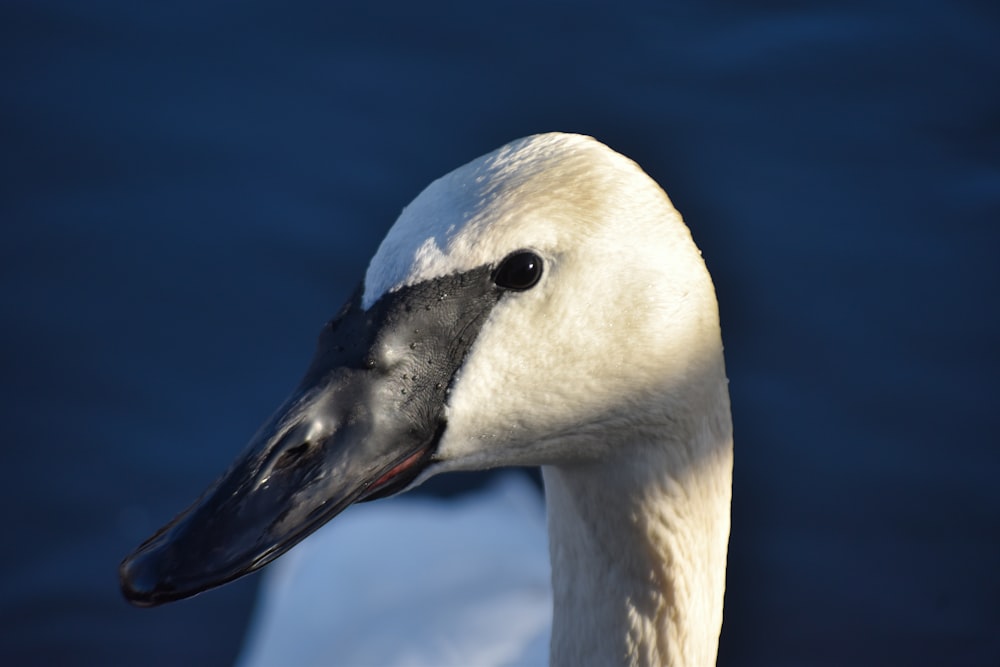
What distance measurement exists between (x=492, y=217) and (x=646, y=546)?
0.78 metres

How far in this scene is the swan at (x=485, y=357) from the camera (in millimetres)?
2035

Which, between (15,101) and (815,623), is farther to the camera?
(15,101)

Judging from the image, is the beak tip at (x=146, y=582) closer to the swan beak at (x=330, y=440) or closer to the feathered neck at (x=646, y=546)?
the swan beak at (x=330, y=440)

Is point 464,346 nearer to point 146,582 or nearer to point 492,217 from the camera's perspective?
point 492,217

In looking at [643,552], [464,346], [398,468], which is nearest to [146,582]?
[398,468]

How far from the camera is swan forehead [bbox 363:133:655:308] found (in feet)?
6.68

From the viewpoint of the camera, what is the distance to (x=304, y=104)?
5.26 m

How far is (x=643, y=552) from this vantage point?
7.96 feet

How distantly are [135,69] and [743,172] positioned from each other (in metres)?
2.68

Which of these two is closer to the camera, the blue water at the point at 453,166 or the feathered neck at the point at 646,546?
the feathered neck at the point at 646,546

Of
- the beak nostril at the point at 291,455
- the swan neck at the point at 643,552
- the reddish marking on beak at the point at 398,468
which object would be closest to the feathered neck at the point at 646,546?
the swan neck at the point at 643,552

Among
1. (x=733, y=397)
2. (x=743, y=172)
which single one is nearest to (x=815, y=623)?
(x=733, y=397)

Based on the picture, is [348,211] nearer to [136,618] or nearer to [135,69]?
[135,69]

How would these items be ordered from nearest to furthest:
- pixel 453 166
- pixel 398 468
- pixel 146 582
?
pixel 146 582 → pixel 398 468 → pixel 453 166
